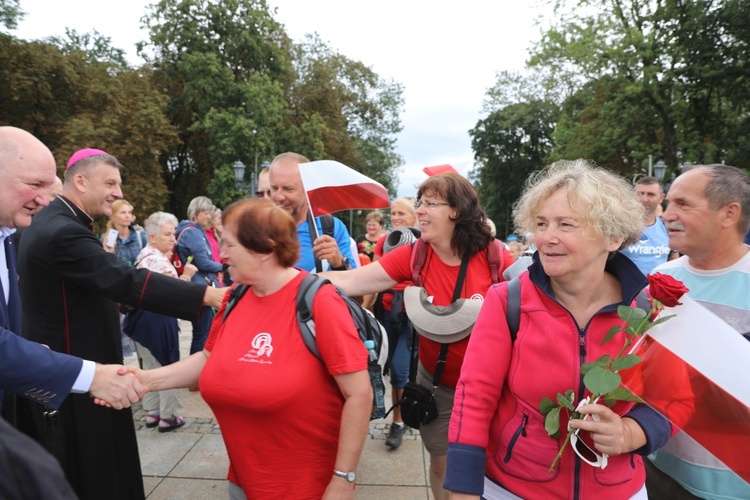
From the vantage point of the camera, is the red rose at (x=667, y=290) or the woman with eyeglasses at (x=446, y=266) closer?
the red rose at (x=667, y=290)

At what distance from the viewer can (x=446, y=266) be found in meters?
3.04

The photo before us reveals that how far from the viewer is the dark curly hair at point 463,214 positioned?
2.99m

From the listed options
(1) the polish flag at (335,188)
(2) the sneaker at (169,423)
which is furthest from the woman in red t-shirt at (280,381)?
(2) the sneaker at (169,423)

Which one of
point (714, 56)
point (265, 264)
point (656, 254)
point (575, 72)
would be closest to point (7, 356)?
point (265, 264)

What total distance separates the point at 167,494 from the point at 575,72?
82.9 ft

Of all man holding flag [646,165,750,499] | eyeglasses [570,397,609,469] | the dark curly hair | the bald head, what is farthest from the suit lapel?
man holding flag [646,165,750,499]

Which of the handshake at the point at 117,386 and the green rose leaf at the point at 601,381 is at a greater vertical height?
the green rose leaf at the point at 601,381

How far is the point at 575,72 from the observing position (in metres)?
24.4

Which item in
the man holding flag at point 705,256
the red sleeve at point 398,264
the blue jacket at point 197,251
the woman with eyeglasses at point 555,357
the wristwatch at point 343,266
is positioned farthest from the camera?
the blue jacket at point 197,251

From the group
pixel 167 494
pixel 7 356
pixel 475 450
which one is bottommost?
pixel 167 494

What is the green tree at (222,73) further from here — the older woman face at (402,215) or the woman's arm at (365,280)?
the woman's arm at (365,280)

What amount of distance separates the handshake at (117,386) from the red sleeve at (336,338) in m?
0.96

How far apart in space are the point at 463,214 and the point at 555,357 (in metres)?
1.38

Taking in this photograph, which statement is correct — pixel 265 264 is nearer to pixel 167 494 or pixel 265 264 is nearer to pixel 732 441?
pixel 732 441
